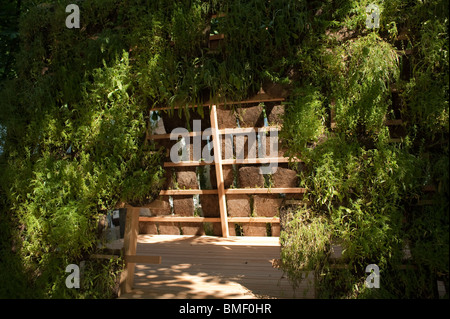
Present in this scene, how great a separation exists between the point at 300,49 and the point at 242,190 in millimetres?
3072

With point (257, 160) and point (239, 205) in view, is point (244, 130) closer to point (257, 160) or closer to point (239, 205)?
point (257, 160)

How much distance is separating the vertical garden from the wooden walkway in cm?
50

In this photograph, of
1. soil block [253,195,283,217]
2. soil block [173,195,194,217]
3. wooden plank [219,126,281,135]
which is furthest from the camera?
soil block [173,195,194,217]

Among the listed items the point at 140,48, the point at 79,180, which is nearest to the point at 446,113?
the point at 140,48

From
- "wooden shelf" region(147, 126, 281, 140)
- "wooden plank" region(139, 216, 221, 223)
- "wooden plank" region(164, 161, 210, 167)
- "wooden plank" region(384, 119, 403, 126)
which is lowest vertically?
"wooden plank" region(139, 216, 221, 223)

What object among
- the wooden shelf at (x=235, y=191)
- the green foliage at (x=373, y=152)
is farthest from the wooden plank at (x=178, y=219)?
the green foliage at (x=373, y=152)

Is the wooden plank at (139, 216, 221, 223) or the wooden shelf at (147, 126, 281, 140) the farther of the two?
the wooden plank at (139, 216, 221, 223)

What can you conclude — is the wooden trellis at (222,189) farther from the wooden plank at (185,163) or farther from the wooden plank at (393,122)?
the wooden plank at (393,122)

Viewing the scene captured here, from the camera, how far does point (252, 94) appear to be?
337cm

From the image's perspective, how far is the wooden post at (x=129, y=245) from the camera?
3488mm

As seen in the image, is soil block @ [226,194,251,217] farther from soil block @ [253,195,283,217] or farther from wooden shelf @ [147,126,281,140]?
wooden shelf @ [147,126,281,140]

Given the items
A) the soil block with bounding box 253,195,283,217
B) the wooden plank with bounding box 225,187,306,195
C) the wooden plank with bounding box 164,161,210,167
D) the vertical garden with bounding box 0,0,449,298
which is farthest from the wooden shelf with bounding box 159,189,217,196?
the vertical garden with bounding box 0,0,449,298

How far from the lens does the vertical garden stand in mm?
2867

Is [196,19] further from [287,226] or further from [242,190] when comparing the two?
[242,190]
